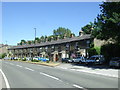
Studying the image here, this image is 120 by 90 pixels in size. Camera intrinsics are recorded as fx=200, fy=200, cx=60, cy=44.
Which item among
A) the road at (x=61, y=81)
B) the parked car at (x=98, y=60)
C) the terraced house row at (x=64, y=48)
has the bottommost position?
the road at (x=61, y=81)

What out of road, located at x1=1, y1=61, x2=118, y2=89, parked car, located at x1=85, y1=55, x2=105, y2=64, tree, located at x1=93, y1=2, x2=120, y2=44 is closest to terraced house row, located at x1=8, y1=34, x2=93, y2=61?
parked car, located at x1=85, y1=55, x2=105, y2=64

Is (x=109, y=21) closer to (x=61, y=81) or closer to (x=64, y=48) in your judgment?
(x=61, y=81)

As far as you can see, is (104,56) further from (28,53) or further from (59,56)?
(28,53)

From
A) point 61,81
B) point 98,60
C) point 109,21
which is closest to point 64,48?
point 98,60

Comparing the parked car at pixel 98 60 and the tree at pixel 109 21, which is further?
the parked car at pixel 98 60

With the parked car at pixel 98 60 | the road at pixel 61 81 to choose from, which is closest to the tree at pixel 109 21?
the parked car at pixel 98 60

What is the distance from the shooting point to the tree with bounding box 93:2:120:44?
2706 centimetres

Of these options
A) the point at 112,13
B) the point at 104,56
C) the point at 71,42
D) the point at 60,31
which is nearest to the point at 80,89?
the point at 112,13

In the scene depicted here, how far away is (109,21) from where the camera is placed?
2736 centimetres

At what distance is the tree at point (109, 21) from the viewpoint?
1065 inches

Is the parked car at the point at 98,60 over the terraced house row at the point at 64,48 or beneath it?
beneath

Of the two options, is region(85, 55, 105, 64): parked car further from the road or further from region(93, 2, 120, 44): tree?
the road

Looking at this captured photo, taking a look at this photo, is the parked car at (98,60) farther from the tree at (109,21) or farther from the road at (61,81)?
the road at (61,81)

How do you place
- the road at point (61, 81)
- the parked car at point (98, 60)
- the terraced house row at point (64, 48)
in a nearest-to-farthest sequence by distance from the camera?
1. the road at point (61, 81)
2. the parked car at point (98, 60)
3. the terraced house row at point (64, 48)
